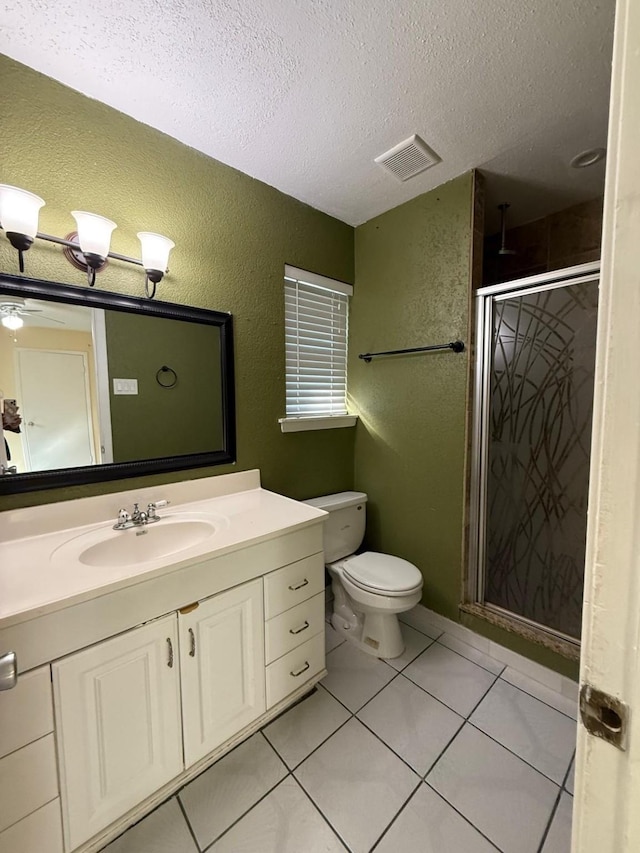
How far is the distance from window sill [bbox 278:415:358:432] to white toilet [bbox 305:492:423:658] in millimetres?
435

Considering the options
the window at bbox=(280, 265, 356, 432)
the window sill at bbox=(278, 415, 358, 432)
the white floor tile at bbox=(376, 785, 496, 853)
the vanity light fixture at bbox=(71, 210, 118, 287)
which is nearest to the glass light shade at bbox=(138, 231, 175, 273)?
the vanity light fixture at bbox=(71, 210, 118, 287)

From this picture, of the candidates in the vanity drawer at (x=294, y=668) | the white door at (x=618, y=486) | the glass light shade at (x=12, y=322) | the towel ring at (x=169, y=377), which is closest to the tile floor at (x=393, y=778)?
the vanity drawer at (x=294, y=668)

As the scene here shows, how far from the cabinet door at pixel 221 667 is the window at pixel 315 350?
3.15 feet

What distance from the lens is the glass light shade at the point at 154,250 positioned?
1359 millimetres

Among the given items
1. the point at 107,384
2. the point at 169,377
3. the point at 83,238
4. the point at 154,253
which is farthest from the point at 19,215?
the point at 169,377

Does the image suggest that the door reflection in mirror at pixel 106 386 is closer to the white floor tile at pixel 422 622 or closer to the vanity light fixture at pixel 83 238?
the vanity light fixture at pixel 83 238

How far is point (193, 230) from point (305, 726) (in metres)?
2.14

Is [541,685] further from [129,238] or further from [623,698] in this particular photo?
[129,238]

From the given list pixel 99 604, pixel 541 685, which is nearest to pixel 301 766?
pixel 99 604

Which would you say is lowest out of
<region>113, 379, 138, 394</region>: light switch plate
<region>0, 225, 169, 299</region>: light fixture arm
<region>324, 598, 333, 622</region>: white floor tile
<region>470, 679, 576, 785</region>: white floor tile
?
<region>470, 679, 576, 785</region>: white floor tile

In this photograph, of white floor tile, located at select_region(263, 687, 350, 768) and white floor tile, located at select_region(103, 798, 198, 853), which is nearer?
white floor tile, located at select_region(103, 798, 198, 853)

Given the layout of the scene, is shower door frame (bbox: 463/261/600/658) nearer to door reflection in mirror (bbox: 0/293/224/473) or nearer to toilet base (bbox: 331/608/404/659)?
toilet base (bbox: 331/608/404/659)

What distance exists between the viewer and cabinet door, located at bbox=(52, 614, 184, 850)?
91cm

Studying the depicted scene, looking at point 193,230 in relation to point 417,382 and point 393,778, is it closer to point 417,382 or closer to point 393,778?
point 417,382
